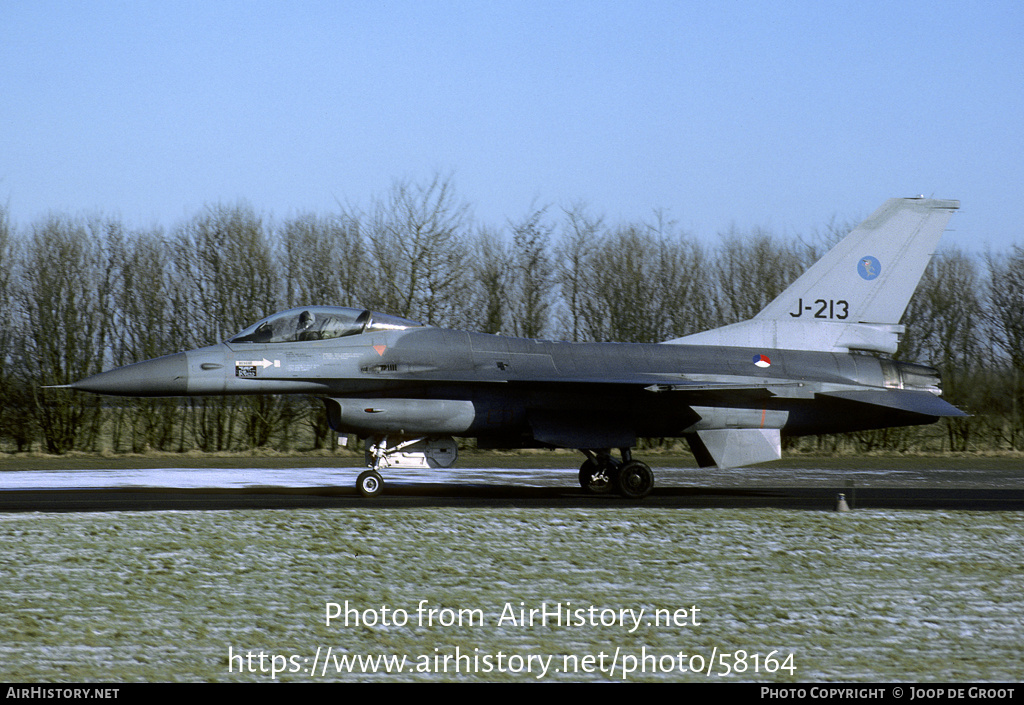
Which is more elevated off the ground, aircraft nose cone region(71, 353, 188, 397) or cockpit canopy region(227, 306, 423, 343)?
cockpit canopy region(227, 306, 423, 343)

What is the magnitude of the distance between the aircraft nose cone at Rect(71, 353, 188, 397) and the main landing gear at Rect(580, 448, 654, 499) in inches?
240

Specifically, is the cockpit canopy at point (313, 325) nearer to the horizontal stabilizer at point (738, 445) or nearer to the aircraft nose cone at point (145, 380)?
the aircraft nose cone at point (145, 380)

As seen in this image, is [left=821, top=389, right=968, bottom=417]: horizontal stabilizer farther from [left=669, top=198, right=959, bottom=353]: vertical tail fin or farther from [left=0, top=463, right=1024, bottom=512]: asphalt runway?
[left=0, top=463, right=1024, bottom=512]: asphalt runway

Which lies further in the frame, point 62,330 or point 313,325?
point 62,330

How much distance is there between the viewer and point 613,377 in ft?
50.5

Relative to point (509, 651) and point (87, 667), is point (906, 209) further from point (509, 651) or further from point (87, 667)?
point (87, 667)

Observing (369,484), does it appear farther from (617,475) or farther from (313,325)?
(617,475)

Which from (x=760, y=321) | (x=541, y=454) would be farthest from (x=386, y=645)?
(x=541, y=454)

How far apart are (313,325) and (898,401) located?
914 cm

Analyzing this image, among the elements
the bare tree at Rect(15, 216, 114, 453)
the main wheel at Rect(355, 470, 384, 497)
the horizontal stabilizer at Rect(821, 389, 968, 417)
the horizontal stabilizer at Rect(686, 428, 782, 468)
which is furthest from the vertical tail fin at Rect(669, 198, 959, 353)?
the bare tree at Rect(15, 216, 114, 453)

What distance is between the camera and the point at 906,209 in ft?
54.9

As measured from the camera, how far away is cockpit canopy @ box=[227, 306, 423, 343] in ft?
47.9

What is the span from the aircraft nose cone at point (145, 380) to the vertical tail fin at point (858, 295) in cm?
785

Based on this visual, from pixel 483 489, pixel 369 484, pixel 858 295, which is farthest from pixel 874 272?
pixel 369 484
